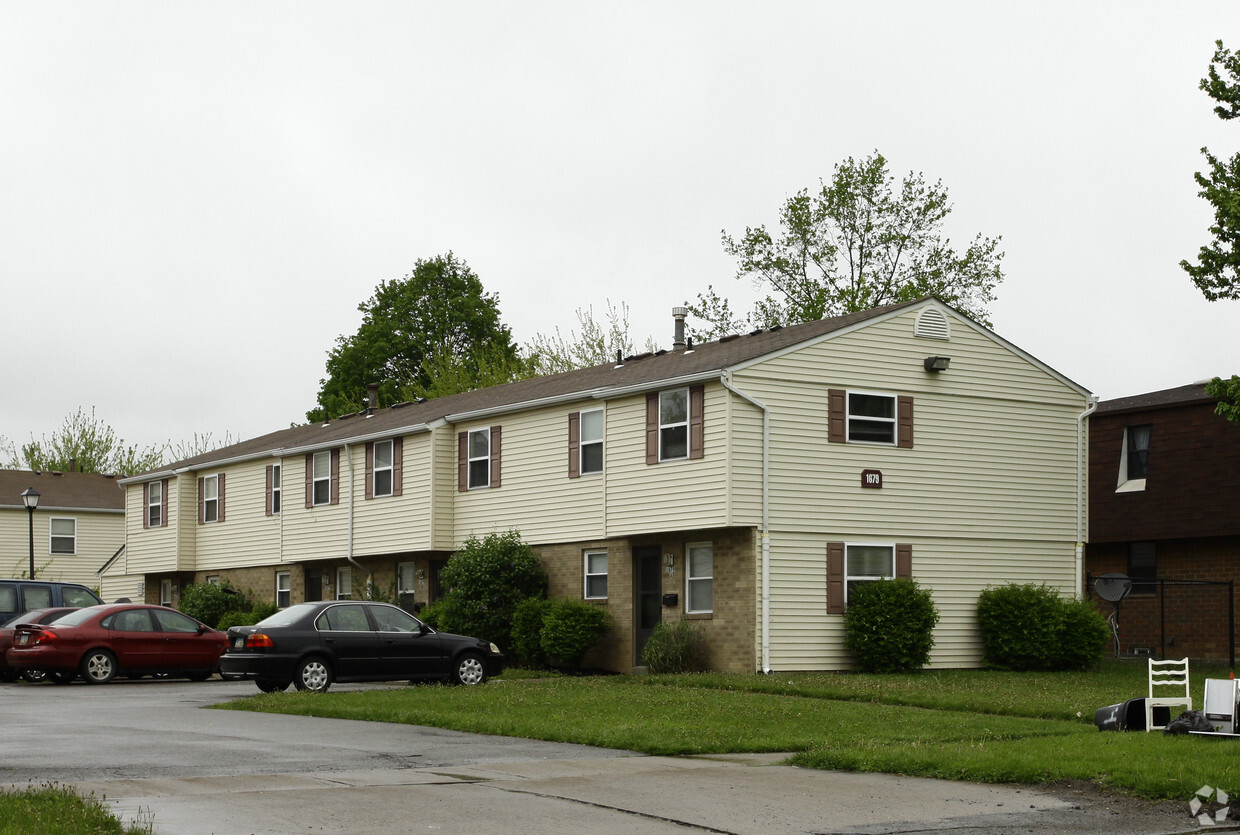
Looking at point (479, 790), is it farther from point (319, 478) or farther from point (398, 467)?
point (319, 478)

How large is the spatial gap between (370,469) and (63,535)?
23481 millimetres

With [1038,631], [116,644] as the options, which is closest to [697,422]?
[1038,631]

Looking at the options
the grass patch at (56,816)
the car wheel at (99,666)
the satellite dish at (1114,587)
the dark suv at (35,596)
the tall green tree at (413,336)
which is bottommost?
the car wheel at (99,666)

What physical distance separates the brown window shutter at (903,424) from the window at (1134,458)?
29.8ft

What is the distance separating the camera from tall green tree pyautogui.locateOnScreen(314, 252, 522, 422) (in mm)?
62531

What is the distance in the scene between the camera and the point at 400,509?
3459 cm

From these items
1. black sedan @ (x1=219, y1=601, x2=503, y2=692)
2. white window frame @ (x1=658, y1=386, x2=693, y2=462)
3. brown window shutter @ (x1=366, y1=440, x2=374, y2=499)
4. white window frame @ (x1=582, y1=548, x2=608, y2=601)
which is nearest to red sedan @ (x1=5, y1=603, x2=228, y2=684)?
black sedan @ (x1=219, y1=601, x2=503, y2=692)

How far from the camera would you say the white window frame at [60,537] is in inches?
2135

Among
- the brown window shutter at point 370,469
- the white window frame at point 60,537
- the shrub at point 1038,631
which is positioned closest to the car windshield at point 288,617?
the brown window shutter at point 370,469

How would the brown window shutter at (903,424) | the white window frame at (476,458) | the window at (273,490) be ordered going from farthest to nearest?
the window at (273,490) < the white window frame at (476,458) < the brown window shutter at (903,424)

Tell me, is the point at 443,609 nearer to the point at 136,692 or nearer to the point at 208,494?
the point at 136,692

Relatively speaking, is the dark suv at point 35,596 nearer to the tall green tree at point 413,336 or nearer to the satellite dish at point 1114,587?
the satellite dish at point 1114,587

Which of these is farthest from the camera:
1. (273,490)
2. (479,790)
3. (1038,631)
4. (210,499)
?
(210,499)

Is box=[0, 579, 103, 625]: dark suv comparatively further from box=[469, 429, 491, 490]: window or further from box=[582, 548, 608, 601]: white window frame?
box=[582, 548, 608, 601]: white window frame
